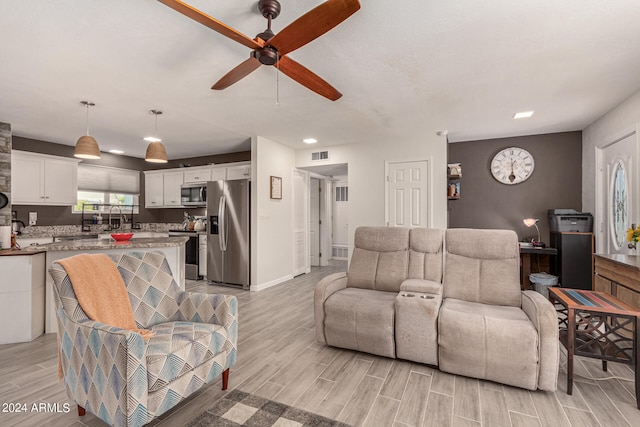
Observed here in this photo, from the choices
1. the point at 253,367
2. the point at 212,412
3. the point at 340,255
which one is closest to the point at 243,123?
the point at 253,367

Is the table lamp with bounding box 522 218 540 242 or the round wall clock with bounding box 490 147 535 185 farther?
the round wall clock with bounding box 490 147 535 185

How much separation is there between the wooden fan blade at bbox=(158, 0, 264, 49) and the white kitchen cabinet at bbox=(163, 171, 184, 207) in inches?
208

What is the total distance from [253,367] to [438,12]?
281cm

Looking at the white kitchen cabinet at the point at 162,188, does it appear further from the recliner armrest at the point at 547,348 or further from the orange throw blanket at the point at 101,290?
the recliner armrest at the point at 547,348

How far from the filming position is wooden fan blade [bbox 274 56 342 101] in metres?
1.89

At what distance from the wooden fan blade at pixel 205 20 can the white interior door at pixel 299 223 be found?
4.12 m

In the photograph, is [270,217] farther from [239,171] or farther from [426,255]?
[426,255]

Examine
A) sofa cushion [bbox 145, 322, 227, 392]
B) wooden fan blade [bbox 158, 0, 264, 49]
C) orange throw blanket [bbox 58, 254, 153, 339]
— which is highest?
wooden fan blade [bbox 158, 0, 264, 49]

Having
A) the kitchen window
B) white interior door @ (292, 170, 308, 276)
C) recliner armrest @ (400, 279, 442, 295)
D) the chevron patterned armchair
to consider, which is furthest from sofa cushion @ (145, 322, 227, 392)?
the kitchen window

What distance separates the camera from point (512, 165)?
4.87 m

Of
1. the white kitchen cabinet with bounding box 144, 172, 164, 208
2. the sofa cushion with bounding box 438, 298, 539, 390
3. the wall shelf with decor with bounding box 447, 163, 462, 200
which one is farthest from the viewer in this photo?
the white kitchen cabinet with bounding box 144, 172, 164, 208

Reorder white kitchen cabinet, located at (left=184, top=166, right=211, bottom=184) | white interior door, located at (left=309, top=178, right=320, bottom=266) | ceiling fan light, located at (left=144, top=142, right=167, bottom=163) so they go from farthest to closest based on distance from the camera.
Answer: white interior door, located at (left=309, top=178, right=320, bottom=266)
white kitchen cabinet, located at (left=184, top=166, right=211, bottom=184)
ceiling fan light, located at (left=144, top=142, right=167, bottom=163)

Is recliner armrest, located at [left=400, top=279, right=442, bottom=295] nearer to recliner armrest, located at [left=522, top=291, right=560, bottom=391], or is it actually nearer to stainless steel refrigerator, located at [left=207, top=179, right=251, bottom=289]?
recliner armrest, located at [left=522, top=291, right=560, bottom=391]

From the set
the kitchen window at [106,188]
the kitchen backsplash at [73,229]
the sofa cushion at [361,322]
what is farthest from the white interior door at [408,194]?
the kitchen window at [106,188]
